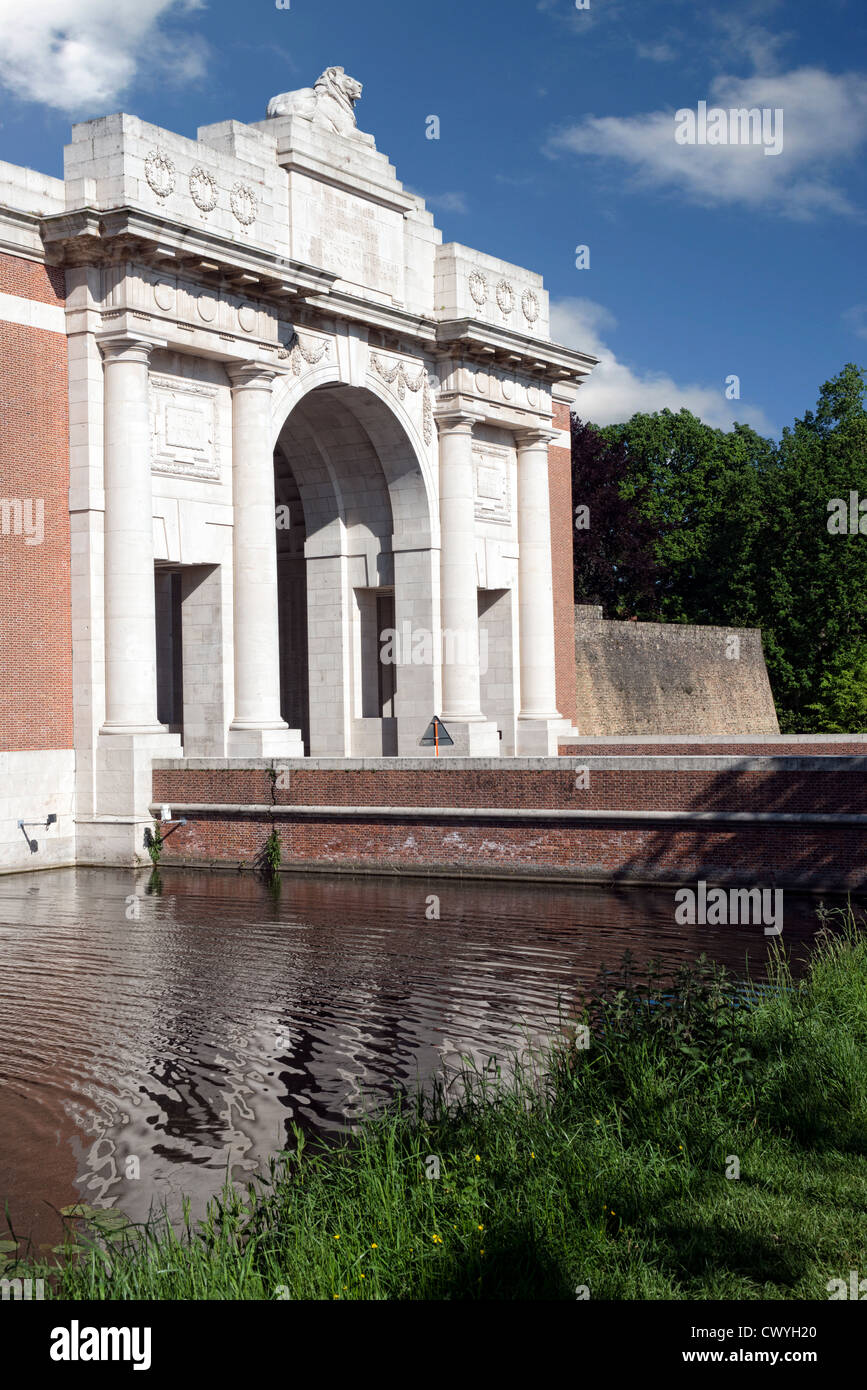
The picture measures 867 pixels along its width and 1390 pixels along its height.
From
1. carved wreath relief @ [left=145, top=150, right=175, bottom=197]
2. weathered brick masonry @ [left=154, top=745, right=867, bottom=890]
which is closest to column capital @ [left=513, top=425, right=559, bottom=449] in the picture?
carved wreath relief @ [left=145, top=150, right=175, bottom=197]

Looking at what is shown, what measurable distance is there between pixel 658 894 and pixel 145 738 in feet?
28.9

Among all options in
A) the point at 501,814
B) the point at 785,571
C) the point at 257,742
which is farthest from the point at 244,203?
the point at 785,571

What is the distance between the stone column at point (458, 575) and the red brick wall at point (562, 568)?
458 centimetres

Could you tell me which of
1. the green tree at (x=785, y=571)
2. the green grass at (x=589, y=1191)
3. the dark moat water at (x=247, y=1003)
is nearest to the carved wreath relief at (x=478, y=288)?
the dark moat water at (x=247, y=1003)

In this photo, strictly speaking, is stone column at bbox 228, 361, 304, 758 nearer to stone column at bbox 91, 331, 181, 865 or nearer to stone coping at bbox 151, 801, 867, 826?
stone column at bbox 91, 331, 181, 865

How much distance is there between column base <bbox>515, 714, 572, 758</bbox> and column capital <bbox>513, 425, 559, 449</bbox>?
6264 mm

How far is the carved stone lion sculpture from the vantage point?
27469 mm

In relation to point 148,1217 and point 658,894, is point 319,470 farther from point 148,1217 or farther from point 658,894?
point 148,1217

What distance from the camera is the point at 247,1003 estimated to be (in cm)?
1153

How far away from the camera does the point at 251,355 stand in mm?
24797

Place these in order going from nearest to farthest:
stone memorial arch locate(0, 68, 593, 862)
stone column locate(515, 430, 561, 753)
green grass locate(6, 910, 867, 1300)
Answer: green grass locate(6, 910, 867, 1300), stone memorial arch locate(0, 68, 593, 862), stone column locate(515, 430, 561, 753)

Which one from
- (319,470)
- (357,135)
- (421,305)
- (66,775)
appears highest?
(357,135)
